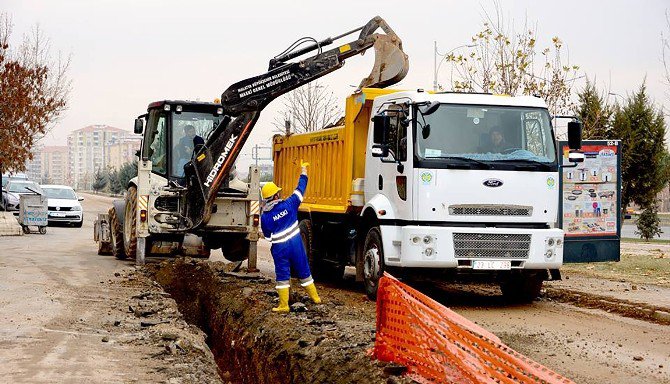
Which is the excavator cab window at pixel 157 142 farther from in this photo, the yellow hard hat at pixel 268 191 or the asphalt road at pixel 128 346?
the yellow hard hat at pixel 268 191

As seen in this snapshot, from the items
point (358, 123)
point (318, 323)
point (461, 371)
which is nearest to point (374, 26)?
point (358, 123)

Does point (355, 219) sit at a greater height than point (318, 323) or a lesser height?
greater

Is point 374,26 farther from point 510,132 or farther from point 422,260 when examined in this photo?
point 422,260

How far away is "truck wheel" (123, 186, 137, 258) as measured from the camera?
18859mm

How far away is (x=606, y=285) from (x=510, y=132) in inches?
171

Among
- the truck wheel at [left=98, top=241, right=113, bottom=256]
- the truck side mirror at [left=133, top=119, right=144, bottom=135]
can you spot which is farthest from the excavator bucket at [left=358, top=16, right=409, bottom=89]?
the truck wheel at [left=98, top=241, right=113, bottom=256]

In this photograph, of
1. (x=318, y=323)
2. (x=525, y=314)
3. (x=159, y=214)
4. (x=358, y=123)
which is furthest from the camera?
(x=159, y=214)

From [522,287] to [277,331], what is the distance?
4736 mm

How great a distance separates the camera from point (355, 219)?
1526 centimetres

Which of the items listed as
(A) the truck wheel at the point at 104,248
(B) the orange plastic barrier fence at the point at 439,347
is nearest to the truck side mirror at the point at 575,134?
(B) the orange plastic barrier fence at the point at 439,347

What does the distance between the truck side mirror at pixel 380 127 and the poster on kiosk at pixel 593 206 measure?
16.0 feet

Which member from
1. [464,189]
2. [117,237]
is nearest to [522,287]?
[464,189]

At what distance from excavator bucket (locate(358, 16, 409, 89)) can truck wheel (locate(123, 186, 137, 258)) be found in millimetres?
5618

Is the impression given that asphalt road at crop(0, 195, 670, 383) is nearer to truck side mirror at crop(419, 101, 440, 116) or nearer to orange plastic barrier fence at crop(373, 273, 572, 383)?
orange plastic barrier fence at crop(373, 273, 572, 383)
